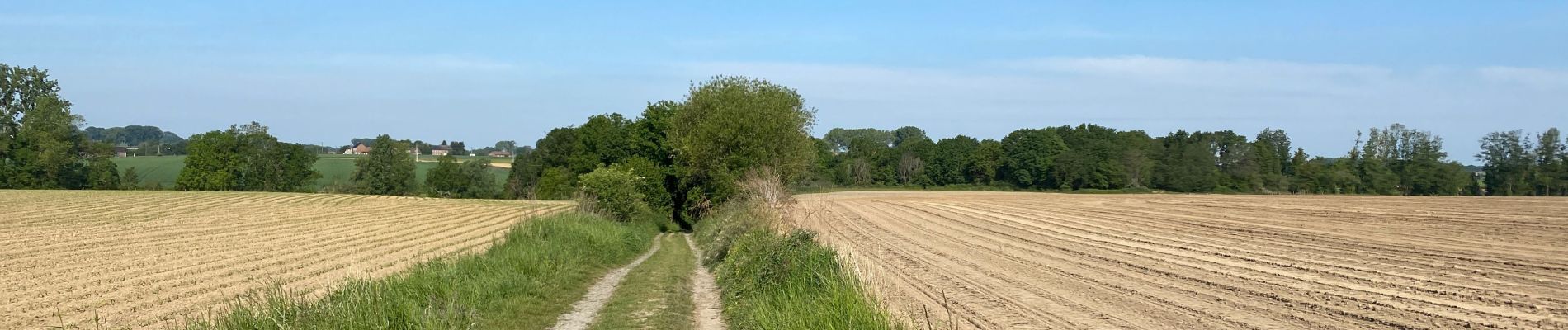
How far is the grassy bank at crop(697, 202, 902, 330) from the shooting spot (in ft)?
31.6

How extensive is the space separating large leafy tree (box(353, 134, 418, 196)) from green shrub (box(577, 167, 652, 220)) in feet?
234

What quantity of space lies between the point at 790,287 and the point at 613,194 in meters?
28.8

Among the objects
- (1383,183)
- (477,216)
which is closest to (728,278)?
(477,216)

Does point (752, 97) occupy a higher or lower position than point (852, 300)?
higher

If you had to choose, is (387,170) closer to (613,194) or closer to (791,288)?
(613,194)

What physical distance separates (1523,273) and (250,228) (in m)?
39.3

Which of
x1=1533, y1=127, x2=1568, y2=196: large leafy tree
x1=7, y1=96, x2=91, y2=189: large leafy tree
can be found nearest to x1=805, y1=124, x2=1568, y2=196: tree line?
x1=1533, y1=127, x2=1568, y2=196: large leafy tree

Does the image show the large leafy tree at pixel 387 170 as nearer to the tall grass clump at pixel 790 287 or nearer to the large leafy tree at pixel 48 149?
the large leafy tree at pixel 48 149

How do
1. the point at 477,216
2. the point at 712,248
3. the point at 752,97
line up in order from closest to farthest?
the point at 712,248, the point at 752,97, the point at 477,216

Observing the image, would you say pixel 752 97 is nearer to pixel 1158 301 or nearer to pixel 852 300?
pixel 1158 301

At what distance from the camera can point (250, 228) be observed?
37156 mm

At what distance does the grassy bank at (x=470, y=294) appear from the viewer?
10.2 meters

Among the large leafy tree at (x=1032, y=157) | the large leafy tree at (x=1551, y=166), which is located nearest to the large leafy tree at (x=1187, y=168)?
the large leafy tree at (x=1032, y=157)

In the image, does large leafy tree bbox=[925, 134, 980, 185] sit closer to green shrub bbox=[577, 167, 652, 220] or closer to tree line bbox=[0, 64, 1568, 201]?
tree line bbox=[0, 64, 1568, 201]
